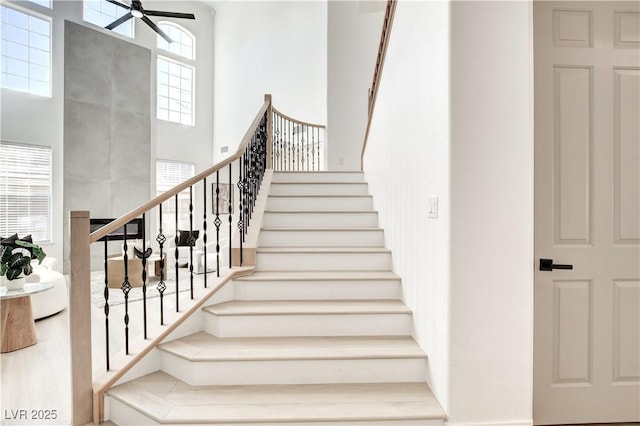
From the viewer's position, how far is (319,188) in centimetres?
391

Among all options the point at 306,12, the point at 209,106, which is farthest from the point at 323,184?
the point at 209,106

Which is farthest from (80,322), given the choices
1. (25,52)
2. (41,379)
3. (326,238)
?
(25,52)

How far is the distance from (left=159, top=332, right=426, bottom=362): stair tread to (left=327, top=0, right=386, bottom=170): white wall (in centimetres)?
427

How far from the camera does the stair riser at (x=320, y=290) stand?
8.24ft

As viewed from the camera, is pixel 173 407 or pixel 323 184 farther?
pixel 323 184

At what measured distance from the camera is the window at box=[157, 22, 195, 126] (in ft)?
26.0

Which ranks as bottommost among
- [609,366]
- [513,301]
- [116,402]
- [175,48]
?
[116,402]

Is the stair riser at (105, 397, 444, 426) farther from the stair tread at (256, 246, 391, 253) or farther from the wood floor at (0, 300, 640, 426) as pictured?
the stair tread at (256, 246, 391, 253)

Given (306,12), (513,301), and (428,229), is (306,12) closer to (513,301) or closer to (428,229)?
(428,229)

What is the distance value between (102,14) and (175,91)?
198 cm

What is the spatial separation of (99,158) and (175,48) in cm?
351

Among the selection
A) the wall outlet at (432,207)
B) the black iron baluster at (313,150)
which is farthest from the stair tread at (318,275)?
the black iron baluster at (313,150)

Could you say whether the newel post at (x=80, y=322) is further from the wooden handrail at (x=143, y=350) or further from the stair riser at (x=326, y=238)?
the stair riser at (x=326, y=238)

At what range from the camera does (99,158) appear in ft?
21.5
